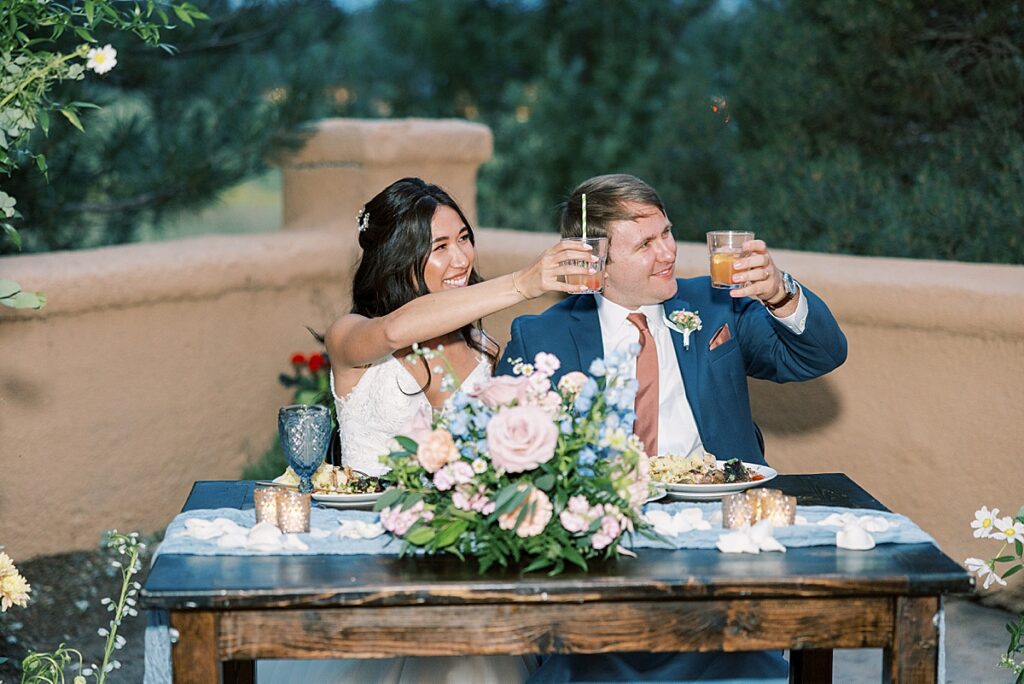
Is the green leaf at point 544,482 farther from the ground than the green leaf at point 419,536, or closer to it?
farther from the ground

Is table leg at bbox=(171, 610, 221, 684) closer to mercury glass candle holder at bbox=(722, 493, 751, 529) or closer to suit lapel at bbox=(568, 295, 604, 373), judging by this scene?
mercury glass candle holder at bbox=(722, 493, 751, 529)

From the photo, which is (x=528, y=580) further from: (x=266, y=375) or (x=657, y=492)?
(x=266, y=375)

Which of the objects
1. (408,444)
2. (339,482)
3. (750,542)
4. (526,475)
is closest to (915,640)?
(750,542)

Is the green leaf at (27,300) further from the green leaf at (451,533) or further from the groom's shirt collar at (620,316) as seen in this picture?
the groom's shirt collar at (620,316)

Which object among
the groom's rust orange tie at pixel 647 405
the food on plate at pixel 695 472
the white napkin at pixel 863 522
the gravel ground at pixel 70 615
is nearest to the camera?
the white napkin at pixel 863 522

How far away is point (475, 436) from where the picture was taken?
99.2 inches

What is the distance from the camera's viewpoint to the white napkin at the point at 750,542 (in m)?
2.60

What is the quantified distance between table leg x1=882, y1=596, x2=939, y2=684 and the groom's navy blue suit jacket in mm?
1168

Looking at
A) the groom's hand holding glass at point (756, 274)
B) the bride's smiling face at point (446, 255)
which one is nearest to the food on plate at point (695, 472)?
the groom's hand holding glass at point (756, 274)

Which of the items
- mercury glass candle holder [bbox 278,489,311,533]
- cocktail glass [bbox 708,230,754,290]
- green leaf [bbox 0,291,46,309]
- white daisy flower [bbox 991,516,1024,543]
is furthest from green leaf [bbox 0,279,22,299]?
white daisy flower [bbox 991,516,1024,543]

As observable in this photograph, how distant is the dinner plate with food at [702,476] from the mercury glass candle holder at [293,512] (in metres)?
0.76

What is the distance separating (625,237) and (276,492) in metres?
1.34

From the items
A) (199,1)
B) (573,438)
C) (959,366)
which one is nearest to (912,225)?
(959,366)

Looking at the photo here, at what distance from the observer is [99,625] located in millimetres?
4832
